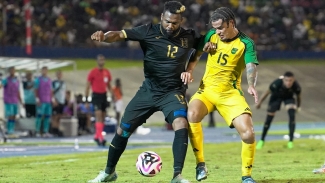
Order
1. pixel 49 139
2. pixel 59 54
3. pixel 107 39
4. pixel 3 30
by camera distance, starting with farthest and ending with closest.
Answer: pixel 59 54 → pixel 3 30 → pixel 49 139 → pixel 107 39

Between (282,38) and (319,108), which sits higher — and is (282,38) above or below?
above

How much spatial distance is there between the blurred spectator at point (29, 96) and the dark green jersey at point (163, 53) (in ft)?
49.9

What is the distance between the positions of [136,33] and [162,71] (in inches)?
24.0

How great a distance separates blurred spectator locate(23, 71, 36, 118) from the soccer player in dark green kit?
Answer: 15.1 metres

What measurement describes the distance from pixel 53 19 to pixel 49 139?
15297 millimetres

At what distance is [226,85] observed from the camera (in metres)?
10.4

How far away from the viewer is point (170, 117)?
10016 mm

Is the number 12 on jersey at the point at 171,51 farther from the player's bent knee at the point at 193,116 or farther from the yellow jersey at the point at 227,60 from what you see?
the player's bent knee at the point at 193,116

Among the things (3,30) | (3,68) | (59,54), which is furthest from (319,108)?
(3,68)

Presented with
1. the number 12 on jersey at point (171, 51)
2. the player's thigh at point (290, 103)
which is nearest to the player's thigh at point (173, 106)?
the number 12 on jersey at point (171, 51)

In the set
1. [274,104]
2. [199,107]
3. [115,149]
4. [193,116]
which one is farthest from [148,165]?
[274,104]

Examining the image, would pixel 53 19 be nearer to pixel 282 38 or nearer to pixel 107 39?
pixel 282 38

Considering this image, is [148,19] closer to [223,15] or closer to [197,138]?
[223,15]

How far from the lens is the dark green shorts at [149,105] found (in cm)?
1012
